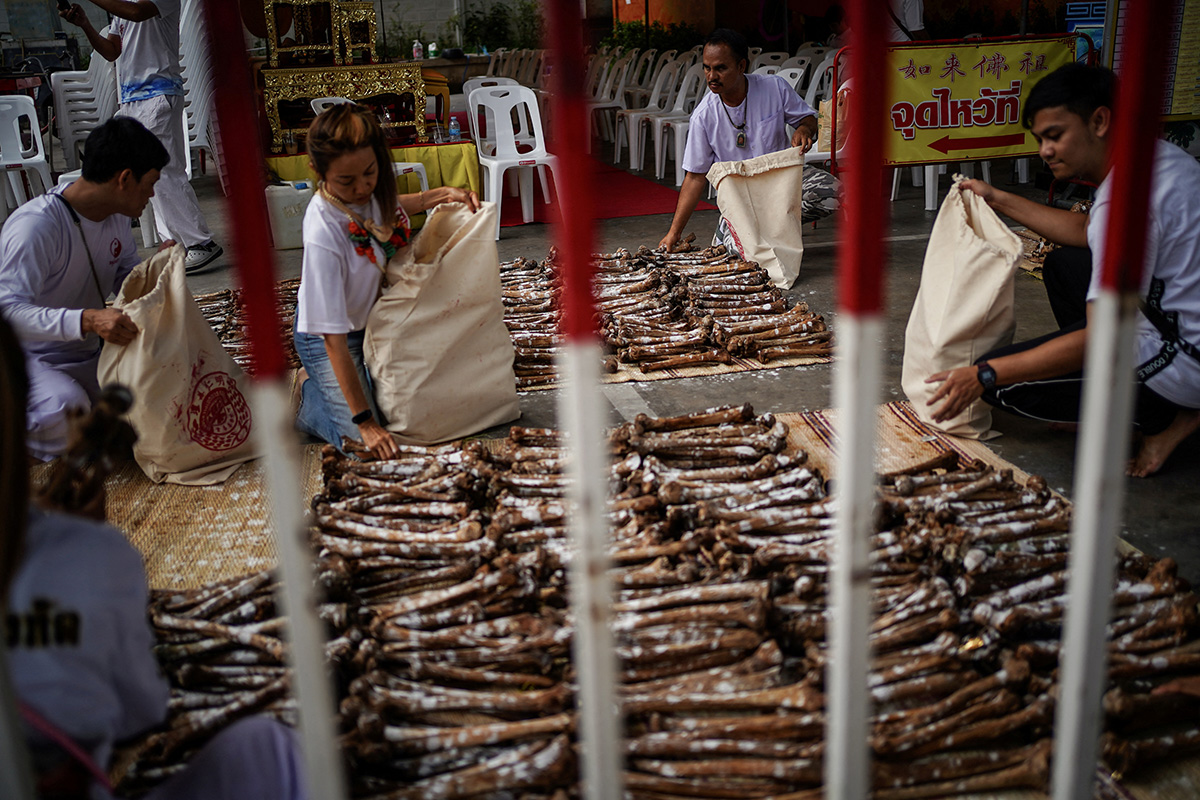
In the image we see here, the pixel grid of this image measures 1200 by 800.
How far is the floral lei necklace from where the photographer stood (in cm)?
384

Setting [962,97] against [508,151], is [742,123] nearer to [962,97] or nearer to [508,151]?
[962,97]

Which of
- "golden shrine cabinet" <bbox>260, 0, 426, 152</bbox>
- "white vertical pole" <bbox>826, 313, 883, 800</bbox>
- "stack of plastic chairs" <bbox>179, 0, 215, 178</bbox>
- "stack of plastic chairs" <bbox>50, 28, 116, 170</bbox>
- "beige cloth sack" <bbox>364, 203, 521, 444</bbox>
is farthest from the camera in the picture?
"stack of plastic chairs" <bbox>179, 0, 215, 178</bbox>

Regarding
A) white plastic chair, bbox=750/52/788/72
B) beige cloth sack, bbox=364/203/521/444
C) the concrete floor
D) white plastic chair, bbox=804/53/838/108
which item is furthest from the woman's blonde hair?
white plastic chair, bbox=750/52/788/72

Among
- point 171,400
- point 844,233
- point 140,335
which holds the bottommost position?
point 171,400

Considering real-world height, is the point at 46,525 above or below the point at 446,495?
above

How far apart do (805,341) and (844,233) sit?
4335mm

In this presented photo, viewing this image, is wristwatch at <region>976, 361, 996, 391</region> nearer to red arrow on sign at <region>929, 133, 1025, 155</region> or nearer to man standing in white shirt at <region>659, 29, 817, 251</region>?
man standing in white shirt at <region>659, 29, 817, 251</region>

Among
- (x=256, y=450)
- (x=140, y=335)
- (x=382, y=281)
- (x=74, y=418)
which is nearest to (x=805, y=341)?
(x=382, y=281)

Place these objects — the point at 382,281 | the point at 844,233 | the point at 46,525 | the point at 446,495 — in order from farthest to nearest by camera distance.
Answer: the point at 382,281, the point at 446,495, the point at 46,525, the point at 844,233

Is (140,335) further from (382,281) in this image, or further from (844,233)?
(844,233)

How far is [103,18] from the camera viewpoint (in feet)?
71.7

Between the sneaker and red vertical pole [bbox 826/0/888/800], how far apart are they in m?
7.58

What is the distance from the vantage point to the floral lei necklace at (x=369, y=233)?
384 cm

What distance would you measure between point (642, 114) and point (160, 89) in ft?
22.0
